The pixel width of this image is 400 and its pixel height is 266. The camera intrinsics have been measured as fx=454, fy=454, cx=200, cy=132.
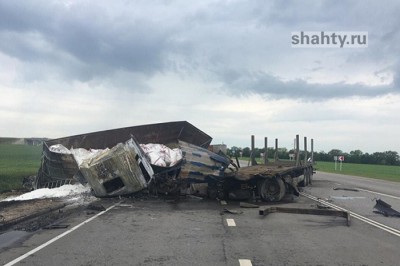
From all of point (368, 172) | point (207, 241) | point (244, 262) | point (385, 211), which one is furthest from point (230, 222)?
point (368, 172)

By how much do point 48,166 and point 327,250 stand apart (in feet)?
46.5

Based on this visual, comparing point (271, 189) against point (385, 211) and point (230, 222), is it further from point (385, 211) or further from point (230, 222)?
point (230, 222)

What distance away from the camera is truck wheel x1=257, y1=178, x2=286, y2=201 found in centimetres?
1641

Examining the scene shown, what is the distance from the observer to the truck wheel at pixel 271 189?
16406 mm

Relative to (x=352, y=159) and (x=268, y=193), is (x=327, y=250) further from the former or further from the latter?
(x=352, y=159)

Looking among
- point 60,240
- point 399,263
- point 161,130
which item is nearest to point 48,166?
point 161,130

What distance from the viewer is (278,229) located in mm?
9938

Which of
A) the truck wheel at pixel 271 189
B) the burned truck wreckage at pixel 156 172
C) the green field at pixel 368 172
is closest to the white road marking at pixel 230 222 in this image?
the burned truck wreckage at pixel 156 172

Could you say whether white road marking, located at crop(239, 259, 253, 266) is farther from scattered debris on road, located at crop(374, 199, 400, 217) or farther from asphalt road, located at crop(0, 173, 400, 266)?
scattered debris on road, located at crop(374, 199, 400, 217)

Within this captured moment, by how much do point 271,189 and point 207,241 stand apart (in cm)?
861

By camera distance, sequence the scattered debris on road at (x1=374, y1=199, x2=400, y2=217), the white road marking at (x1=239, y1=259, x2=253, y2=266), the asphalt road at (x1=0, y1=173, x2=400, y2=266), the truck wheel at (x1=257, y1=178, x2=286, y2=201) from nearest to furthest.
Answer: the white road marking at (x1=239, y1=259, x2=253, y2=266) < the asphalt road at (x1=0, y1=173, x2=400, y2=266) < the scattered debris on road at (x1=374, y1=199, x2=400, y2=217) < the truck wheel at (x1=257, y1=178, x2=286, y2=201)

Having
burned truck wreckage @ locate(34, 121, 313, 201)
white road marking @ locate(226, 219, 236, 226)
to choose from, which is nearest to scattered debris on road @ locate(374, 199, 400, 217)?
Answer: burned truck wreckage @ locate(34, 121, 313, 201)

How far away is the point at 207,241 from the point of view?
328 inches

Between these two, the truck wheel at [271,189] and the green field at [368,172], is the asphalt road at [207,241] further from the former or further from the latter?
the green field at [368,172]
